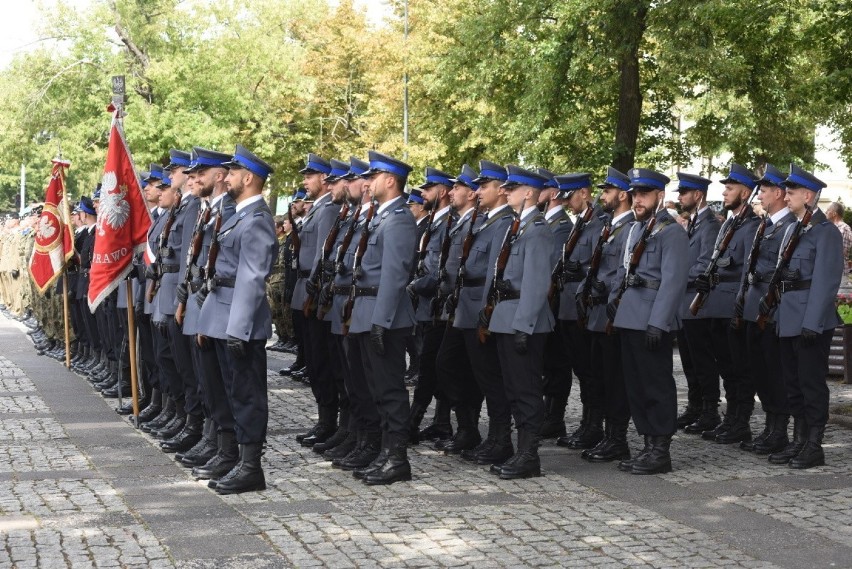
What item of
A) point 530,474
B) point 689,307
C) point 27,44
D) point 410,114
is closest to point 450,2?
point 410,114

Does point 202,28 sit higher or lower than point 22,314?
higher

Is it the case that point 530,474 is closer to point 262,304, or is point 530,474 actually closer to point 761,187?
point 262,304

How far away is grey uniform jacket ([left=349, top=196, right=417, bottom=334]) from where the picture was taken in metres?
9.09

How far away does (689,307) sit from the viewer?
1157cm

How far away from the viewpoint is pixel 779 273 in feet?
33.1

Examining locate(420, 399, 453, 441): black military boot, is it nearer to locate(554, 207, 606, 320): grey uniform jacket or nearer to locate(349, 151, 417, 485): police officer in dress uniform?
locate(554, 207, 606, 320): grey uniform jacket

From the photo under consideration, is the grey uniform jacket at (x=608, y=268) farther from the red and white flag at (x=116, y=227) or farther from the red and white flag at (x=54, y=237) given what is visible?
the red and white flag at (x=54, y=237)

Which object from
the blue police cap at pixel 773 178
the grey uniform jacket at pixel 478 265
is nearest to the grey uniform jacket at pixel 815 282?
the blue police cap at pixel 773 178

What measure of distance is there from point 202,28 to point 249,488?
37126 millimetres

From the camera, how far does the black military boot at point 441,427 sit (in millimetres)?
11133

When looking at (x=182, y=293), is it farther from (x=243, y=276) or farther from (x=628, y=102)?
(x=628, y=102)

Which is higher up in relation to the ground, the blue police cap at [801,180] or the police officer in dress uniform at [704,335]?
the blue police cap at [801,180]

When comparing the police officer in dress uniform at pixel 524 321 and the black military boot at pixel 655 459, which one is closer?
the police officer in dress uniform at pixel 524 321

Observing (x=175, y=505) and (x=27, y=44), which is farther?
(x=27, y=44)
